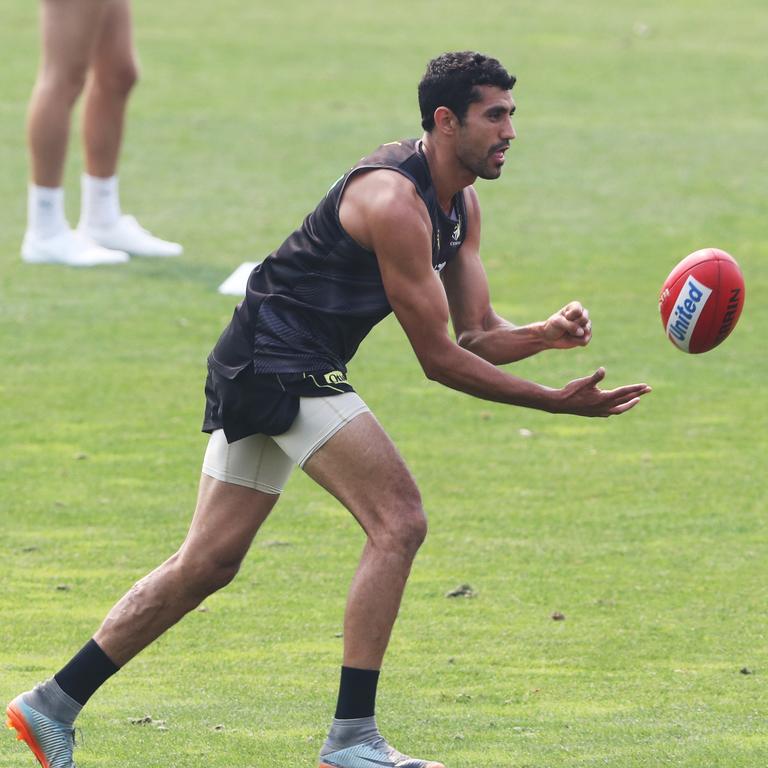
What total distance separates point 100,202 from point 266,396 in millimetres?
7751

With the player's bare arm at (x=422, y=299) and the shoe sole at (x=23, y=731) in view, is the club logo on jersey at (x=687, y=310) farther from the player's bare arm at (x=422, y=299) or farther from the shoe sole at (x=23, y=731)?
the shoe sole at (x=23, y=731)

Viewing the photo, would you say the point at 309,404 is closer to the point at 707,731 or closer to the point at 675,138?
the point at 707,731

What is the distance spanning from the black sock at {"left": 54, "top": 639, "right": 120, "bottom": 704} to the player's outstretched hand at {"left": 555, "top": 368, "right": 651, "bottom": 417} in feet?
5.53

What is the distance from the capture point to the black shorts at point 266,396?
5.62 metres

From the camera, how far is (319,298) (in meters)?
5.73

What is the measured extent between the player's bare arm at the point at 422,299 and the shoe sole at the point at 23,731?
5.61ft

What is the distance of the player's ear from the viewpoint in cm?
578

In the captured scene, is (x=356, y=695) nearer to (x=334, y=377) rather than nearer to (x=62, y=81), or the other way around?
(x=334, y=377)

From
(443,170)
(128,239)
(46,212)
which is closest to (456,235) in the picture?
(443,170)

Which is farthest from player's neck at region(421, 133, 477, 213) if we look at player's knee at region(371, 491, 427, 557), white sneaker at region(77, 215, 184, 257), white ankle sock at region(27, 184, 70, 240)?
white sneaker at region(77, 215, 184, 257)

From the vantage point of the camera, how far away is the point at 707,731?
589 centimetres

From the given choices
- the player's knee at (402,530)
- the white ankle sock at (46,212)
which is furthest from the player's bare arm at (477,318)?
the white ankle sock at (46,212)

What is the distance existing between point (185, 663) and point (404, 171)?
2170 millimetres

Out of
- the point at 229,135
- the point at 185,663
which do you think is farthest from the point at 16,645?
the point at 229,135
